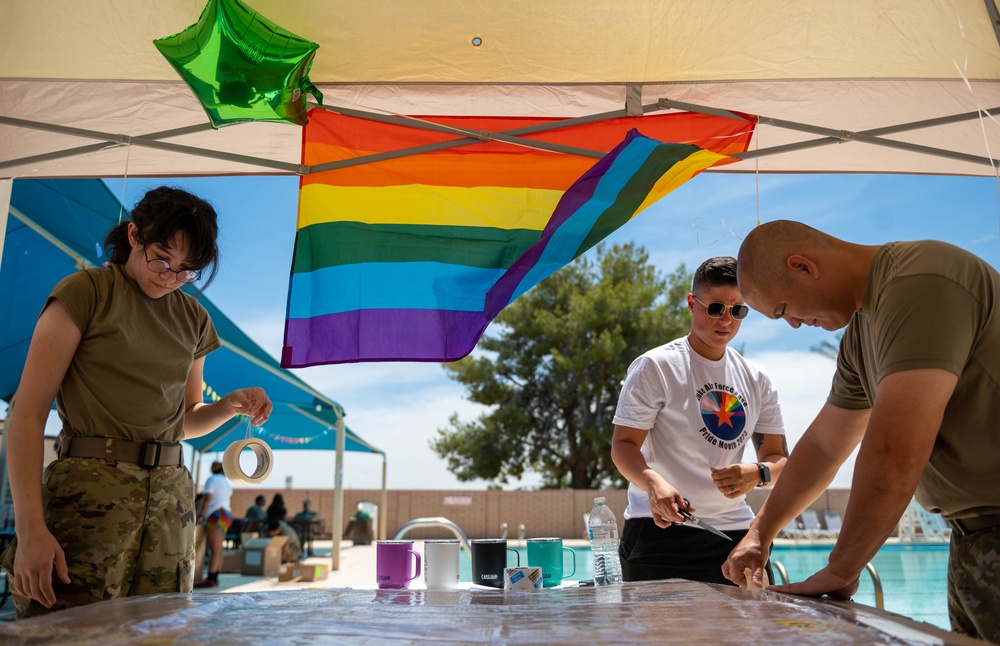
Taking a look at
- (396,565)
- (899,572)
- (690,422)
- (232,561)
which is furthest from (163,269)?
(899,572)

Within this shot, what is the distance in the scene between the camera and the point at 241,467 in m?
2.06

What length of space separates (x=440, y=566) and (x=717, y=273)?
1.26 metres

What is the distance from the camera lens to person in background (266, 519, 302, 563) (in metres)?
10.3

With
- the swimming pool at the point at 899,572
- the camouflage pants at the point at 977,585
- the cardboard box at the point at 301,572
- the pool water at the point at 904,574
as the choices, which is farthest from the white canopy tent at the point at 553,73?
the cardboard box at the point at 301,572

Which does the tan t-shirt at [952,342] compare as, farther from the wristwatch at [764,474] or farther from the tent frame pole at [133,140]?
the tent frame pole at [133,140]

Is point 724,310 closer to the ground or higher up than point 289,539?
higher up

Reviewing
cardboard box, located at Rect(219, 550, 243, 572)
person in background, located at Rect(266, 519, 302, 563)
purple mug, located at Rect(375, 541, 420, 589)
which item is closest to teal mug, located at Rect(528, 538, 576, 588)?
purple mug, located at Rect(375, 541, 420, 589)

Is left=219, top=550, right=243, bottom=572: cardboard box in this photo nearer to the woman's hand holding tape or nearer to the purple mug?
the woman's hand holding tape

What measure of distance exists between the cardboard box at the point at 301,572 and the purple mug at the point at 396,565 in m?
7.31

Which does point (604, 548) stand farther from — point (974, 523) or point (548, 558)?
point (974, 523)

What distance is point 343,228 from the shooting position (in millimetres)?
2883

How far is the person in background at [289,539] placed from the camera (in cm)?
1034

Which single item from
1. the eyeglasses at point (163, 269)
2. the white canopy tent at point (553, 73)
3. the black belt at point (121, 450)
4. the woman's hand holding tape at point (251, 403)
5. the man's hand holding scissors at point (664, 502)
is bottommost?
the man's hand holding scissors at point (664, 502)

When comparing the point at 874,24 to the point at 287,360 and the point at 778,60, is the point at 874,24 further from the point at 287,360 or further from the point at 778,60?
the point at 287,360
